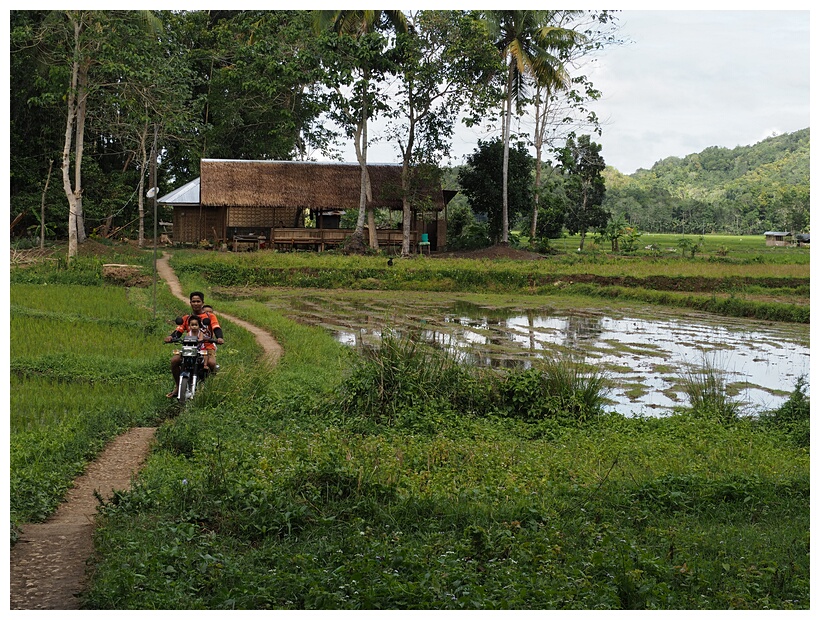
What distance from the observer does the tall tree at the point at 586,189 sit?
34.7 metres

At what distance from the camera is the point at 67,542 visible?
4.34m

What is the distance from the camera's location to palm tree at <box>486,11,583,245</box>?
2702cm

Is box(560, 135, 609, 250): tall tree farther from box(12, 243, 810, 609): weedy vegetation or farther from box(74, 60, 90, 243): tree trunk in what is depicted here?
box(12, 243, 810, 609): weedy vegetation

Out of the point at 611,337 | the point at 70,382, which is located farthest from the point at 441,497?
the point at 611,337

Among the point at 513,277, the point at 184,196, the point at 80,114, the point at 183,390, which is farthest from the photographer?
the point at 184,196

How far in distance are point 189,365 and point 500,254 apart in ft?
65.0

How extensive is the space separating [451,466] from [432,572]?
2198 mm

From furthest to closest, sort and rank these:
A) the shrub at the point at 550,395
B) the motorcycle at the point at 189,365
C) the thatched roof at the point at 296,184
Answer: the thatched roof at the point at 296,184 < the shrub at the point at 550,395 < the motorcycle at the point at 189,365

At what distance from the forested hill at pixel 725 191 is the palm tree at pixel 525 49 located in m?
20.1

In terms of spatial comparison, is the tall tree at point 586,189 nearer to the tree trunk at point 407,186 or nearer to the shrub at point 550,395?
the tree trunk at point 407,186

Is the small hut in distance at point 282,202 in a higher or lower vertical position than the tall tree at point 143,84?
lower

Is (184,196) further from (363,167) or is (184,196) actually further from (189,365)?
(189,365)

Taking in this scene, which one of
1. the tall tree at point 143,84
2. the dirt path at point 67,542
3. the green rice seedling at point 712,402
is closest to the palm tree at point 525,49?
the tall tree at point 143,84

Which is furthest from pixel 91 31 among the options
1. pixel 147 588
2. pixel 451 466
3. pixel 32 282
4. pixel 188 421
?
pixel 147 588
